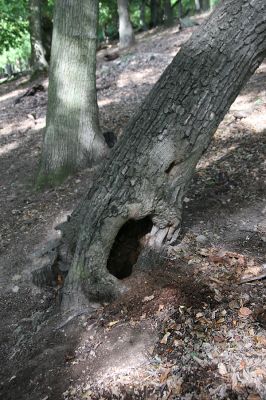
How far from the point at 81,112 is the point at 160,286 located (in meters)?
3.46

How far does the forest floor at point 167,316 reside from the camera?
108 inches

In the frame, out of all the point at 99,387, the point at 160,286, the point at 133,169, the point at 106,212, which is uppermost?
the point at 133,169

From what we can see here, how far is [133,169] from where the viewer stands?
3.30 meters

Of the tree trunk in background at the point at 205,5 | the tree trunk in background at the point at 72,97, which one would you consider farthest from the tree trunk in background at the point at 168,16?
the tree trunk in background at the point at 72,97

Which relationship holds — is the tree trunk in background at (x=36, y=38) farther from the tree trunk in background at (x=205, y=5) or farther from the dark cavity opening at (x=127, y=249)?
the tree trunk in background at (x=205, y=5)

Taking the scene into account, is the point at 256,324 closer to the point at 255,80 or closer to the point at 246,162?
the point at 246,162

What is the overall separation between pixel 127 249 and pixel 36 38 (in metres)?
12.6

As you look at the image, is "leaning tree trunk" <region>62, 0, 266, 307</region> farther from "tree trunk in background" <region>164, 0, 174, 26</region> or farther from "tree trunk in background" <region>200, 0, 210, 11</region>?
"tree trunk in background" <region>200, 0, 210, 11</region>

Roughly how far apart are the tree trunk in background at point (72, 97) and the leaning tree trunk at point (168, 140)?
263cm

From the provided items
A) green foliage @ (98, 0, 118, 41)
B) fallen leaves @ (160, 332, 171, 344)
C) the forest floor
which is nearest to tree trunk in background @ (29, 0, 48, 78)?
the forest floor

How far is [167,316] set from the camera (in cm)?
311

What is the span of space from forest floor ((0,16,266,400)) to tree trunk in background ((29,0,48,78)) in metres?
10.2

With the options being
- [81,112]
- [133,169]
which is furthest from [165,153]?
[81,112]

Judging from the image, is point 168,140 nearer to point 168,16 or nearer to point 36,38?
point 36,38
